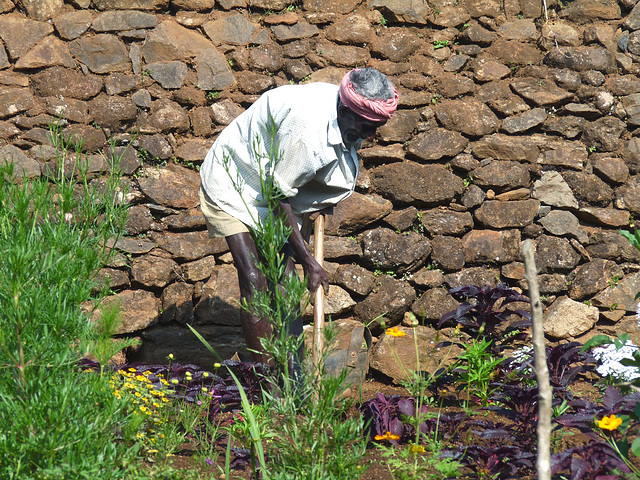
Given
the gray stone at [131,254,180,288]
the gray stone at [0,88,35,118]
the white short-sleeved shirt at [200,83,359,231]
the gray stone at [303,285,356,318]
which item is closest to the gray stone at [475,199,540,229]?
the gray stone at [303,285,356,318]

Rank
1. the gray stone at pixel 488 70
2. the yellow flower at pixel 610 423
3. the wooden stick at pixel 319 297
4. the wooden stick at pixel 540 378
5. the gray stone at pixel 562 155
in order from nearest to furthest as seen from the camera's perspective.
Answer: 1. the wooden stick at pixel 540 378
2. the yellow flower at pixel 610 423
3. the wooden stick at pixel 319 297
4. the gray stone at pixel 562 155
5. the gray stone at pixel 488 70

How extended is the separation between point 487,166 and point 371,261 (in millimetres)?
1185

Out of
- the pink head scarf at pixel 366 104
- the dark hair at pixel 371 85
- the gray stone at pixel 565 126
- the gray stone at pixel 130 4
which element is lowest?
the gray stone at pixel 565 126

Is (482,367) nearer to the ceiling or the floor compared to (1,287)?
nearer to the floor

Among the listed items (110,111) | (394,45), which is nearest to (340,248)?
(394,45)

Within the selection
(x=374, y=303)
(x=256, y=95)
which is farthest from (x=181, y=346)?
(x=256, y=95)

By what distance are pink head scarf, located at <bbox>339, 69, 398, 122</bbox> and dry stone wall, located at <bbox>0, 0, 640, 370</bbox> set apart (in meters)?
1.79

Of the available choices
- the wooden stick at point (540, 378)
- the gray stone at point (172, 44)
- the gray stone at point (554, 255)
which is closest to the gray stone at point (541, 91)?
the gray stone at point (554, 255)

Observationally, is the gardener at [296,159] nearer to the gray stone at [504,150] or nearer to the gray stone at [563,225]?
the gray stone at [504,150]

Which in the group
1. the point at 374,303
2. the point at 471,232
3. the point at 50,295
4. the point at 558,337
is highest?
the point at 50,295

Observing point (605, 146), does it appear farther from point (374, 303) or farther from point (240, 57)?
point (240, 57)

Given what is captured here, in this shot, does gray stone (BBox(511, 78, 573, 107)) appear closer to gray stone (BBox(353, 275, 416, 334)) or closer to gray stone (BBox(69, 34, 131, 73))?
gray stone (BBox(353, 275, 416, 334))

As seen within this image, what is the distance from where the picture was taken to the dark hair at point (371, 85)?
2.86 metres

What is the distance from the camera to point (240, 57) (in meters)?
4.82
